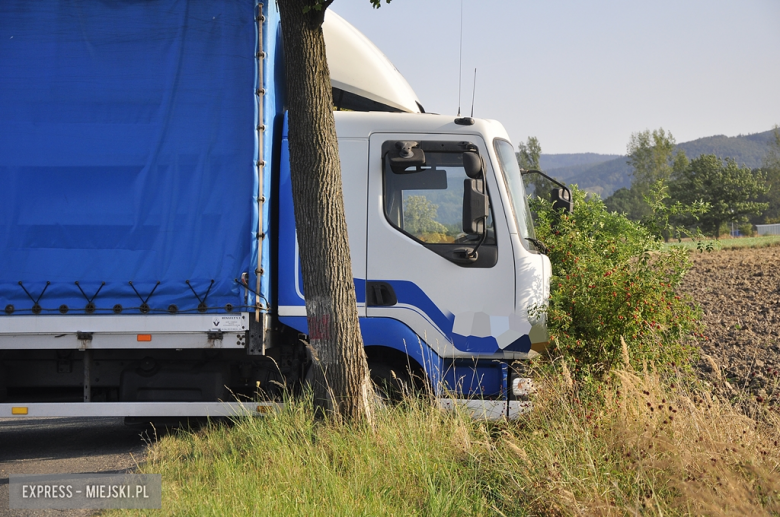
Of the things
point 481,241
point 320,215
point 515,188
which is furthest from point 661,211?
point 320,215

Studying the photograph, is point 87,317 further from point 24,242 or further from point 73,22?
point 73,22

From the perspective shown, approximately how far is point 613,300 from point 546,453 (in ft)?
8.36

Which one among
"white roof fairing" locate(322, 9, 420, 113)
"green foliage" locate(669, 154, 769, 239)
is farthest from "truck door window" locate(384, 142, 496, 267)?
"green foliage" locate(669, 154, 769, 239)

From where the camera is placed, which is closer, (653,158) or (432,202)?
(432,202)

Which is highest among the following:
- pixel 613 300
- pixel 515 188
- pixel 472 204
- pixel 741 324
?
pixel 515 188

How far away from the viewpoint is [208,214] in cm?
520

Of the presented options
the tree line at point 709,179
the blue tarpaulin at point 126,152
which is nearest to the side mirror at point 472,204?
the blue tarpaulin at point 126,152

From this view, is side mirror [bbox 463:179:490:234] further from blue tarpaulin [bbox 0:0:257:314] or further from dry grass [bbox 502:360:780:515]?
blue tarpaulin [bbox 0:0:257:314]

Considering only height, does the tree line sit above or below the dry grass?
above

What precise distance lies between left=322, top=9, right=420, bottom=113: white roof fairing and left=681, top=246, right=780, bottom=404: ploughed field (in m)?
3.43

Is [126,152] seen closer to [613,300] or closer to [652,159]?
[613,300]

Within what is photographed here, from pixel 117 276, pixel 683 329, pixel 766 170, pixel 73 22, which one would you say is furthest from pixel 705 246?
pixel 766 170

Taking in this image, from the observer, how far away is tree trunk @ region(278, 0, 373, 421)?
4.77m

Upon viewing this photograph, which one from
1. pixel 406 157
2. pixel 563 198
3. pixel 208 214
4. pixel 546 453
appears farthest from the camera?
pixel 563 198
